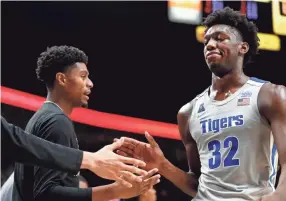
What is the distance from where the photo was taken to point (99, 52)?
318 inches

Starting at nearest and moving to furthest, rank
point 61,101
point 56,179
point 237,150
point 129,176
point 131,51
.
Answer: point 129,176 < point 56,179 < point 237,150 < point 61,101 < point 131,51

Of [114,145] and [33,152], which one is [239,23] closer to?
[114,145]

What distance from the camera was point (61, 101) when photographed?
254 cm

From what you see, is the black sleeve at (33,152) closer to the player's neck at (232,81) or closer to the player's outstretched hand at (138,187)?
the player's outstretched hand at (138,187)

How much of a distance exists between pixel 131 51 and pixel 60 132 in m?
6.12

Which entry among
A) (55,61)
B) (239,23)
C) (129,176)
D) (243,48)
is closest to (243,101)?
(243,48)

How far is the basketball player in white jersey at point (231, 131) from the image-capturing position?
2.28 meters

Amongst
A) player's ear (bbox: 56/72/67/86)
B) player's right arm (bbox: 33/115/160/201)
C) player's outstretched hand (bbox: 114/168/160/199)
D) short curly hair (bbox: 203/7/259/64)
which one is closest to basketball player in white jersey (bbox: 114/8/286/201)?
short curly hair (bbox: 203/7/259/64)

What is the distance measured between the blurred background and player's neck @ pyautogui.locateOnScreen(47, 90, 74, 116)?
3.92 m

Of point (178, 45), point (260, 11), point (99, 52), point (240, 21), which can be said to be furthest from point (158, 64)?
point (240, 21)

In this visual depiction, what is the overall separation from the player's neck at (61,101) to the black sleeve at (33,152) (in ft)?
2.08

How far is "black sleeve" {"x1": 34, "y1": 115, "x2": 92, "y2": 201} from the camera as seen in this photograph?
7.08 ft

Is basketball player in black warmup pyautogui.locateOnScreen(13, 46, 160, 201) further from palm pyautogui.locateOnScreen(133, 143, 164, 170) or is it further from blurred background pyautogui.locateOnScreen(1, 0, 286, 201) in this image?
blurred background pyautogui.locateOnScreen(1, 0, 286, 201)

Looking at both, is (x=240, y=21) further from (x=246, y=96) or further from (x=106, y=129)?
(x=106, y=129)
